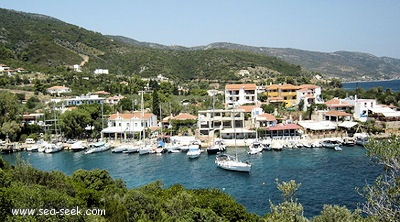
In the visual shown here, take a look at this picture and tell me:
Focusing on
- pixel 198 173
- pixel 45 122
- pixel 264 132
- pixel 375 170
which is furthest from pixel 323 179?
pixel 45 122

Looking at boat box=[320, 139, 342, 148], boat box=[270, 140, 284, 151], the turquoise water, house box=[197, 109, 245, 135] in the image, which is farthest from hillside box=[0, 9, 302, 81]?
the turquoise water

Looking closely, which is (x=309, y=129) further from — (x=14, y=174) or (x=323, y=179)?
(x=14, y=174)

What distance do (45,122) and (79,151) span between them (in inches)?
411

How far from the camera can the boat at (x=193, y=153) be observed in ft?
123

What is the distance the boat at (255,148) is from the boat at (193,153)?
510 cm

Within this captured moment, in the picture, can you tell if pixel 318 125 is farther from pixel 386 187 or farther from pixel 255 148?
pixel 386 187

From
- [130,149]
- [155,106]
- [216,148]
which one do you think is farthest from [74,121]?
[216,148]

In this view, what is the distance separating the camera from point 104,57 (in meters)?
106

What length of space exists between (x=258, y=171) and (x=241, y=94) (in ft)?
93.4

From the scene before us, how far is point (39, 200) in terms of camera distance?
10500mm

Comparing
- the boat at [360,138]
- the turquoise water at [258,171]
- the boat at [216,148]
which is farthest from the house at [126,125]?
the boat at [360,138]

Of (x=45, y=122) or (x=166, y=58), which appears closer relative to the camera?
(x=45, y=122)

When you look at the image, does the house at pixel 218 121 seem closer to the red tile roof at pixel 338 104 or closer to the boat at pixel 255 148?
the boat at pixel 255 148

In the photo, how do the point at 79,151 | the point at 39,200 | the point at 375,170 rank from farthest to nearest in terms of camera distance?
the point at 79,151, the point at 375,170, the point at 39,200
